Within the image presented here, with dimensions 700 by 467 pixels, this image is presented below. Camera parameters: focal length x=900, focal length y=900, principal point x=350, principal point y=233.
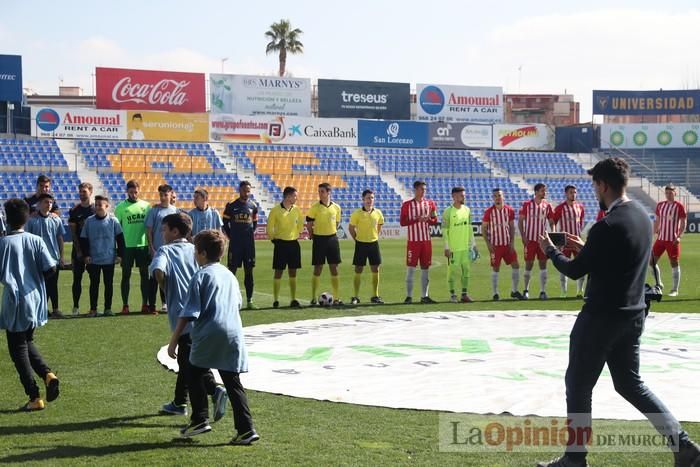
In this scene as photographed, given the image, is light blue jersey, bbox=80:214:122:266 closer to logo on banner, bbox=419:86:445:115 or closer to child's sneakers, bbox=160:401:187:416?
child's sneakers, bbox=160:401:187:416

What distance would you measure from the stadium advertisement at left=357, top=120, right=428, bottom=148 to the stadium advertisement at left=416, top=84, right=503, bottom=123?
2974mm

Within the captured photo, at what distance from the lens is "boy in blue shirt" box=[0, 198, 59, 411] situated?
7.64m

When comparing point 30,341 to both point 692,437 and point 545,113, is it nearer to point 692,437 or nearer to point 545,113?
point 692,437

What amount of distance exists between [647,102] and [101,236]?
55.1 meters

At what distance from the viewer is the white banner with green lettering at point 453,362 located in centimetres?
773

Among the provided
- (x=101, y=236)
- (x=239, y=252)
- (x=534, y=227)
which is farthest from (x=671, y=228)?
(x=101, y=236)

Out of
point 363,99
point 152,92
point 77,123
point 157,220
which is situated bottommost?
point 157,220

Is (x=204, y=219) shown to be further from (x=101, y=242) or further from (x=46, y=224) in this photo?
(x=46, y=224)

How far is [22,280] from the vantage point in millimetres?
7766

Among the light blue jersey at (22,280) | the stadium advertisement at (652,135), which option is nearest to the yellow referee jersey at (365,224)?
the light blue jersey at (22,280)

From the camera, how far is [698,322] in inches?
507

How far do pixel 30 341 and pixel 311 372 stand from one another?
273 cm

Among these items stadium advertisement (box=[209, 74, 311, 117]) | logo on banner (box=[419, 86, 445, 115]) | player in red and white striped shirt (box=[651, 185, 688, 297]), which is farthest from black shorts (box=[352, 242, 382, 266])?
logo on banner (box=[419, 86, 445, 115])

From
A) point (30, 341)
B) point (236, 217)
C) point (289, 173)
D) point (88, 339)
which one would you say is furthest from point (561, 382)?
point (289, 173)
